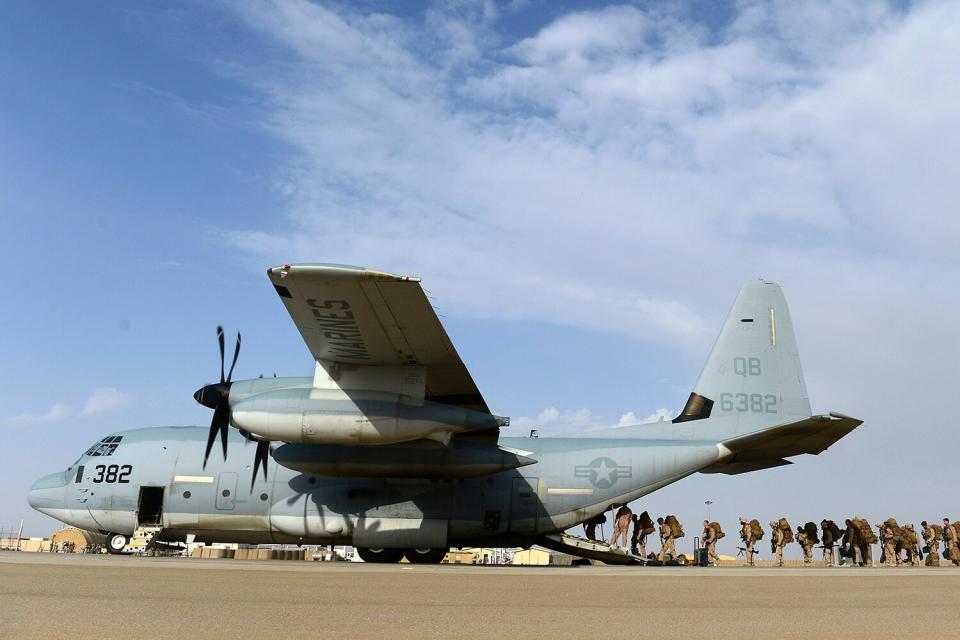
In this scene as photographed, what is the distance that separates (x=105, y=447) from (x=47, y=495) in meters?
1.75

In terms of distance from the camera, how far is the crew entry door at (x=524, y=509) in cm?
1797

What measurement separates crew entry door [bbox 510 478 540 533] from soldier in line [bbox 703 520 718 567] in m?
6.12

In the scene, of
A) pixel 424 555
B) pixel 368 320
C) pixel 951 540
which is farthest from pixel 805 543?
pixel 368 320

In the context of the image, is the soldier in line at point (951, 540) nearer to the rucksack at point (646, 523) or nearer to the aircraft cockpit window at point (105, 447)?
the rucksack at point (646, 523)

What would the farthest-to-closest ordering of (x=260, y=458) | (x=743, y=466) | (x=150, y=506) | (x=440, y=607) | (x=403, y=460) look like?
(x=743, y=466), (x=150, y=506), (x=260, y=458), (x=403, y=460), (x=440, y=607)

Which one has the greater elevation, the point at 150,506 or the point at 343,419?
the point at 343,419

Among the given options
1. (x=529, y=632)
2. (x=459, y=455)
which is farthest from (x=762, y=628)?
(x=459, y=455)

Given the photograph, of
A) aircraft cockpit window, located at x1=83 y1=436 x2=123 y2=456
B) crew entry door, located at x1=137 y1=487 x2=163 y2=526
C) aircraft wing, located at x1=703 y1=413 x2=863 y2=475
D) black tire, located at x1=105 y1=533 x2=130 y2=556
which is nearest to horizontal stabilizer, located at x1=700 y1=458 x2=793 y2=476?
aircraft wing, located at x1=703 y1=413 x2=863 y2=475

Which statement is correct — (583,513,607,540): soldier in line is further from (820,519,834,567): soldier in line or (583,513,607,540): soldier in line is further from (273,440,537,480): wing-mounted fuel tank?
(820,519,834,567): soldier in line

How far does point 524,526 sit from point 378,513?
3.45 metres

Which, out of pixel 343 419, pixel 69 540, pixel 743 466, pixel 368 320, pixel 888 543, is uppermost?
pixel 368 320

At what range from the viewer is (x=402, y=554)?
737 inches

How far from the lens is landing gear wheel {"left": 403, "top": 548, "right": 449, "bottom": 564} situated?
719 inches

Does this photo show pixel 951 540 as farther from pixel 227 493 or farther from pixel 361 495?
pixel 227 493
